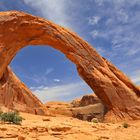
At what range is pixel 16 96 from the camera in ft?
71.2

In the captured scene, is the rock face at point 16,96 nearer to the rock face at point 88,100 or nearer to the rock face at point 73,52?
the rock face at point 73,52

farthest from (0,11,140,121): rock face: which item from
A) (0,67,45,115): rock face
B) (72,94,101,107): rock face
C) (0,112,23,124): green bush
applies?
(72,94,101,107): rock face

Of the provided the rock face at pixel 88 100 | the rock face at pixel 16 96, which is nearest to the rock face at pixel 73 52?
the rock face at pixel 16 96

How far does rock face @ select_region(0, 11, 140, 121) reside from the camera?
19.7m

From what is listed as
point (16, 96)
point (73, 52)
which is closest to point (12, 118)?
point (73, 52)

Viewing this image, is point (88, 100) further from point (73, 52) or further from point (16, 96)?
point (73, 52)

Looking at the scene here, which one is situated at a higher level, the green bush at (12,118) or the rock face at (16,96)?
the rock face at (16,96)

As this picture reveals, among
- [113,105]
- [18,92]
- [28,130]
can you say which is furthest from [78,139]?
[18,92]

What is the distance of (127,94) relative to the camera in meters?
20.2

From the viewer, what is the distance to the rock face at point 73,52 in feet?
64.5

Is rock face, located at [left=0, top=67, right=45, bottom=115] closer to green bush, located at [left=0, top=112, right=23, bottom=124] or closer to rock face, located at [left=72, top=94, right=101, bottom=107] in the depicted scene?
green bush, located at [left=0, top=112, right=23, bottom=124]

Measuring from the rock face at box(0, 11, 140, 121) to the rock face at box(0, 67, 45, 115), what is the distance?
1232 millimetres

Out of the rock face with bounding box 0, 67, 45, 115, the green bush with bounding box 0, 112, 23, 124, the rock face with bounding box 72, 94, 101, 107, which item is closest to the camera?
the green bush with bounding box 0, 112, 23, 124

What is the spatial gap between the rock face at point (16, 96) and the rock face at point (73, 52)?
4.04ft
